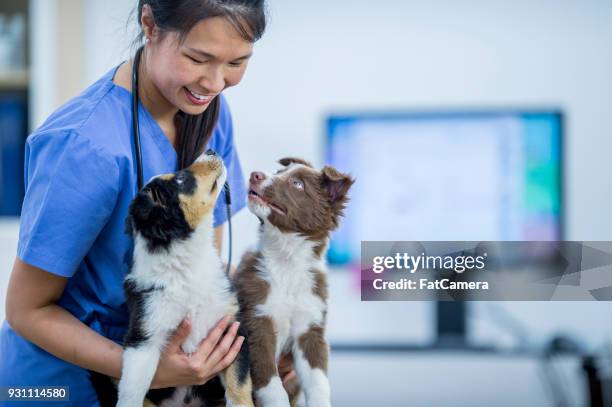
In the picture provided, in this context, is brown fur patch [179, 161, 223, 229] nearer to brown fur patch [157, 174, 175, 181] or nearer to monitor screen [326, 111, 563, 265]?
brown fur patch [157, 174, 175, 181]

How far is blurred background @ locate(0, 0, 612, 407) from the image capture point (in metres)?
2.67

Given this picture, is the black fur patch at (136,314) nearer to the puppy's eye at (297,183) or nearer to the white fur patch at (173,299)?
the white fur patch at (173,299)

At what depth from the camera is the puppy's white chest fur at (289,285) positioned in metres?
1.02

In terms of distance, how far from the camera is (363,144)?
109 inches

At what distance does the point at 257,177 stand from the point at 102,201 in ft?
0.77

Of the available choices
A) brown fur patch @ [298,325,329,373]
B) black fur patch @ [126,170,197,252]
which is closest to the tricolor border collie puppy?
black fur patch @ [126,170,197,252]

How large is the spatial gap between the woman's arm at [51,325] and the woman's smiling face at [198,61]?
1.03ft

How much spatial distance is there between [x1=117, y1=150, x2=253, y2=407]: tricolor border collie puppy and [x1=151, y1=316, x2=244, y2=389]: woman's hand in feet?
0.04

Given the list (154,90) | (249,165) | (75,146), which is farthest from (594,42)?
(75,146)

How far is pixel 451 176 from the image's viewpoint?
2725 mm

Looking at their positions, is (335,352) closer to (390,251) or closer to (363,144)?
(363,144)

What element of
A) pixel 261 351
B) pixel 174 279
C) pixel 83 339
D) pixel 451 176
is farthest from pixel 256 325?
pixel 451 176

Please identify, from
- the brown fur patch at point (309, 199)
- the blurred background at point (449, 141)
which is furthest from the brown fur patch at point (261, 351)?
the blurred background at point (449, 141)

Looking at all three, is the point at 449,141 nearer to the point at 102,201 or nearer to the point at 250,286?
the point at 250,286
